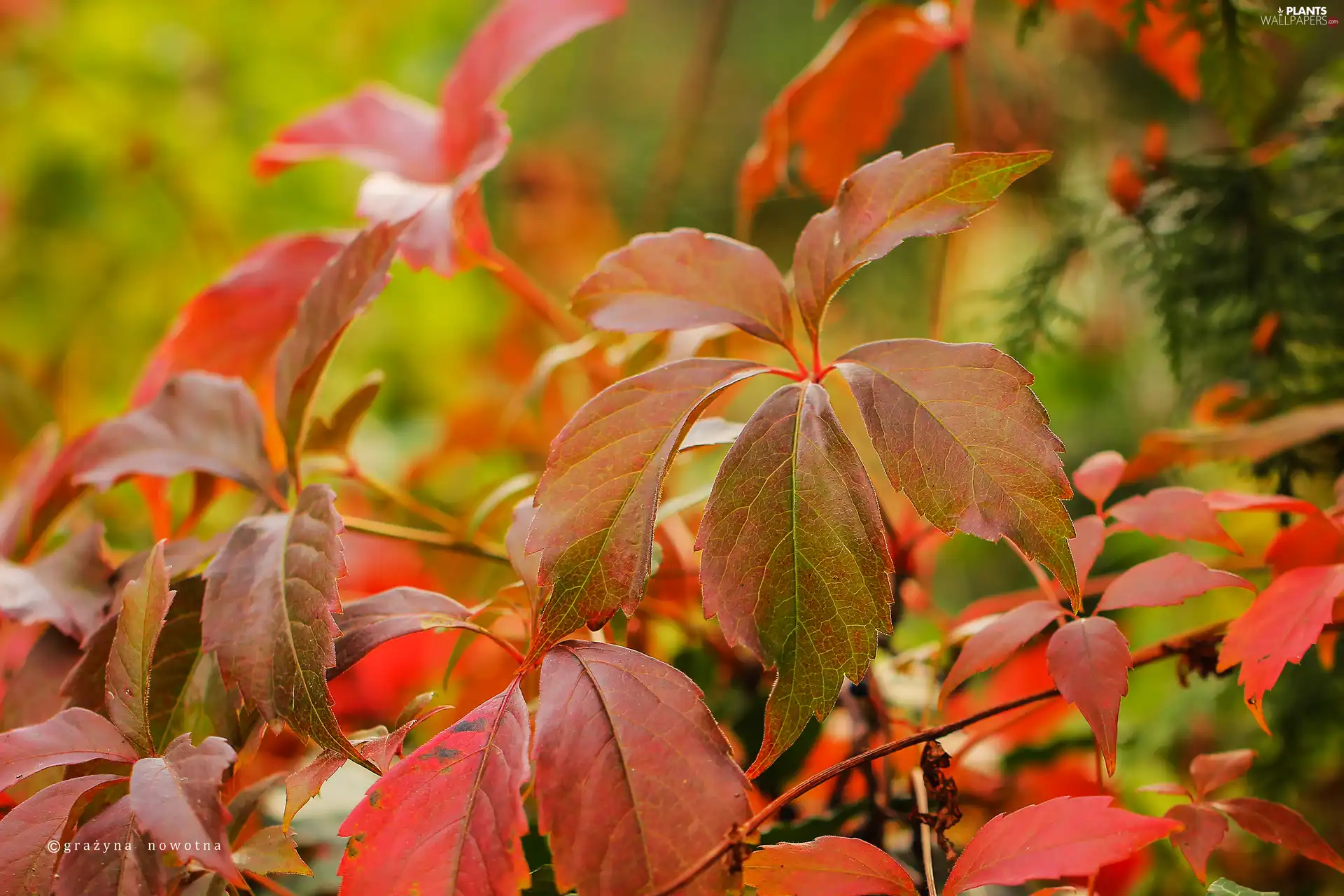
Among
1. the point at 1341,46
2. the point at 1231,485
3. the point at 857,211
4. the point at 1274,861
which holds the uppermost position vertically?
the point at 1341,46

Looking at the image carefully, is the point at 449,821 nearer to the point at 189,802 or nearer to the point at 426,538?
the point at 189,802

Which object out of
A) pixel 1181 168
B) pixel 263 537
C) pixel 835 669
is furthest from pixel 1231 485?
pixel 263 537

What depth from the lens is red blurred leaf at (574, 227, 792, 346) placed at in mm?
320

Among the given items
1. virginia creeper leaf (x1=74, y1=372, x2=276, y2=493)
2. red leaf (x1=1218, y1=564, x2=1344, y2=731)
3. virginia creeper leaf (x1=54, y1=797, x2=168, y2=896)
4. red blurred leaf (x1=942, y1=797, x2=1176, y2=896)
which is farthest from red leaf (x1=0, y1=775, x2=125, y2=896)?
red leaf (x1=1218, y1=564, x2=1344, y2=731)

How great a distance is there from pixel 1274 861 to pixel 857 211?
1.66 ft

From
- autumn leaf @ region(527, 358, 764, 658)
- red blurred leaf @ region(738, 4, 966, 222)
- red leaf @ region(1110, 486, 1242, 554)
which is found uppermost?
red blurred leaf @ region(738, 4, 966, 222)

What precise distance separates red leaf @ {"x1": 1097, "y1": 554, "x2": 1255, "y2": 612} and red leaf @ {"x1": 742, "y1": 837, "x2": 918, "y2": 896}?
12 cm

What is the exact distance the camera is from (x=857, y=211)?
309mm

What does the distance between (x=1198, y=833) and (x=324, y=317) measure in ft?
1.23

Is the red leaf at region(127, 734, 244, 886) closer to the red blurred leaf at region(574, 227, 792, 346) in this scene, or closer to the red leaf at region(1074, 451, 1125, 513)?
the red blurred leaf at region(574, 227, 792, 346)

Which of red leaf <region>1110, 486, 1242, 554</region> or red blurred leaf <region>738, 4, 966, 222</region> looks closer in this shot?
red leaf <region>1110, 486, 1242, 554</region>

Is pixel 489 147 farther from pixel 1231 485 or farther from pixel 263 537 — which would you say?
pixel 1231 485

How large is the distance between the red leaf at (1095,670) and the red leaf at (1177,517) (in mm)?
67

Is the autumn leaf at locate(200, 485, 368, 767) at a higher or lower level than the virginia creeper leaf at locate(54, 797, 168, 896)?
higher
